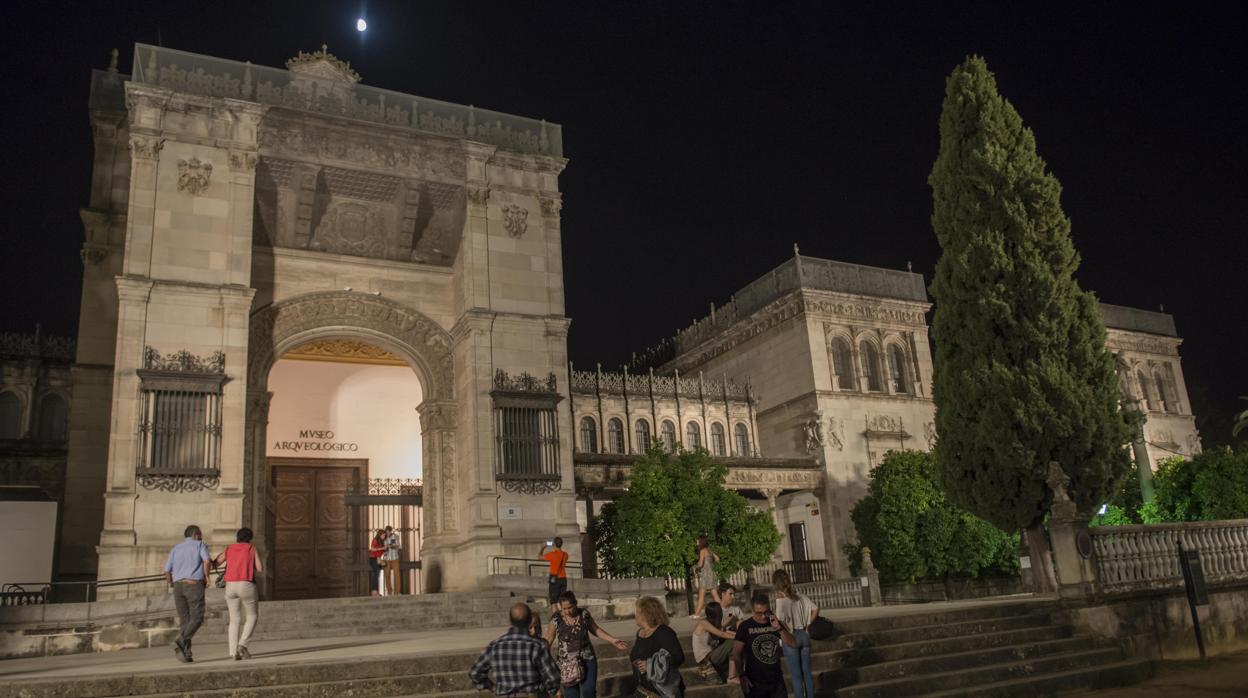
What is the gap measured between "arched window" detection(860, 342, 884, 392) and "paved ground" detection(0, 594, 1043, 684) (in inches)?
843

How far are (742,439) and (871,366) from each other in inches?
224

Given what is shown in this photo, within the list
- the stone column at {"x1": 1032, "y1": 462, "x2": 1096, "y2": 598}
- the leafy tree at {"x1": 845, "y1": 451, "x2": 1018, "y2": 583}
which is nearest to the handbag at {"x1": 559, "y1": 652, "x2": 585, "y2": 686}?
the stone column at {"x1": 1032, "y1": 462, "x2": 1096, "y2": 598}

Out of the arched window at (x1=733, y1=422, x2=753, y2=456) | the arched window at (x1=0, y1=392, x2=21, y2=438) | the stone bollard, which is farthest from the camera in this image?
the arched window at (x1=733, y1=422, x2=753, y2=456)

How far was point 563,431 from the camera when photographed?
2131 centimetres

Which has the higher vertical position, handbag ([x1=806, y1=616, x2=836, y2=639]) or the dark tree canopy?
the dark tree canopy

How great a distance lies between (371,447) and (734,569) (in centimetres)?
1044

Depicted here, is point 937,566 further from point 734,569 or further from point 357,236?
point 357,236

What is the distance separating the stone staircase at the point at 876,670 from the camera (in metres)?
8.62

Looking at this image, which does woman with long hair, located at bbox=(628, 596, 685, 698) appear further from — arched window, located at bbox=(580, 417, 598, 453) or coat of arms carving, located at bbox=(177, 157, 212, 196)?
arched window, located at bbox=(580, 417, 598, 453)

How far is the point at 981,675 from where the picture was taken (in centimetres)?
1089

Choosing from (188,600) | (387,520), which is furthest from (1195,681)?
(387,520)

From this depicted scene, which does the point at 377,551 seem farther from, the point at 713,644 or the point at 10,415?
the point at 713,644

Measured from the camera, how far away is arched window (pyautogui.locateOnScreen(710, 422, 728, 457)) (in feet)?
113

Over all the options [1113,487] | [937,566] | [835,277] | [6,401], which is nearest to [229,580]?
[1113,487]
